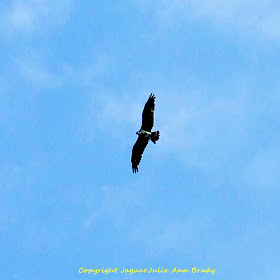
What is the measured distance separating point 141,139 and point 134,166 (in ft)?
9.94

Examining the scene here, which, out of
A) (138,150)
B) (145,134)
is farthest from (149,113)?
(138,150)

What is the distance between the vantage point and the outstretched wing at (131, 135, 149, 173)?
2431 inches

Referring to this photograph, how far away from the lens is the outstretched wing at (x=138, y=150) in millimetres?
61750

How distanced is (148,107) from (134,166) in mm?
6296

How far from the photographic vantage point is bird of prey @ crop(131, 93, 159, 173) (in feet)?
196

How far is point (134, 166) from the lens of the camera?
209 ft

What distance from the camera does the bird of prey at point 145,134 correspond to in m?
59.8

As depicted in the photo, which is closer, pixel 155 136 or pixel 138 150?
pixel 155 136

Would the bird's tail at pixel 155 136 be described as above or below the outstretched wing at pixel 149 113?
below

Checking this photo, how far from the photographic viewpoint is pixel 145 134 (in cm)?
6109

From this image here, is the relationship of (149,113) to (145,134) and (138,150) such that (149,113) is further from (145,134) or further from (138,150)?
(138,150)

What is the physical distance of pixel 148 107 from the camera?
59.8 m

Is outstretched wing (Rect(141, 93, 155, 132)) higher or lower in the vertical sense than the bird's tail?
higher

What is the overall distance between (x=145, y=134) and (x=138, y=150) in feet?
7.42
